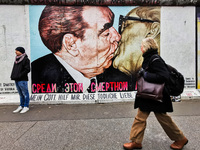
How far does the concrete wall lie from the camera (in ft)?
19.7

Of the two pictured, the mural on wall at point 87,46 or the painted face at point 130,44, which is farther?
the painted face at point 130,44

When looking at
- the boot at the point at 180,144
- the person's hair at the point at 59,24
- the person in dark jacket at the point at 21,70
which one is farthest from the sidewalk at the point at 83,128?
the person's hair at the point at 59,24

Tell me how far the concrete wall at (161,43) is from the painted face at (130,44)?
85 centimetres

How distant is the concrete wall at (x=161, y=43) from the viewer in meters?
6.02

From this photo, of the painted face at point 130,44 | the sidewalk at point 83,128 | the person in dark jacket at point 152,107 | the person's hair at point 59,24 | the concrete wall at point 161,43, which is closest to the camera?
the person in dark jacket at point 152,107

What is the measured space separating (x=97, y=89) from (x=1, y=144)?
3.82 metres

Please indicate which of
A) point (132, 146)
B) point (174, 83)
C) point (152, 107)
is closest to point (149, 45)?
point (174, 83)

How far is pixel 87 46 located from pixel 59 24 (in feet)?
4.27

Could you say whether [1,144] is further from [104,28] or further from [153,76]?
[104,28]

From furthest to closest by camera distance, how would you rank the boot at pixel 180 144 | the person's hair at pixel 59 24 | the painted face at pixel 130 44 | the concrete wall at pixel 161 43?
the painted face at pixel 130 44 < the person's hair at pixel 59 24 < the concrete wall at pixel 161 43 < the boot at pixel 180 144

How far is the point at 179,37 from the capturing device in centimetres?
638

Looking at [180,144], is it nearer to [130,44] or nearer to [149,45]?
[149,45]

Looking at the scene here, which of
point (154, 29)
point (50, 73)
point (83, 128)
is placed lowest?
point (83, 128)

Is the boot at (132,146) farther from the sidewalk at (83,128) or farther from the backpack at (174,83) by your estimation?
the backpack at (174,83)
